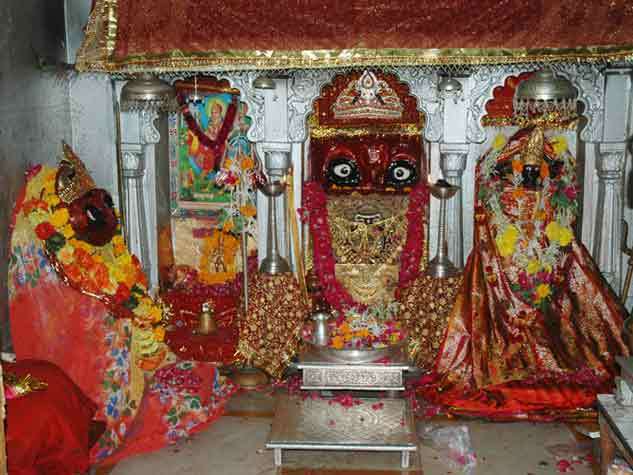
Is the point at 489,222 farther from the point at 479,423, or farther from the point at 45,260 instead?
the point at 45,260

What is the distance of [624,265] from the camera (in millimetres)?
9109

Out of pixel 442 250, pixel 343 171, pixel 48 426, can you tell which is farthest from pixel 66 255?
pixel 442 250

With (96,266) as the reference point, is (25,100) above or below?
above

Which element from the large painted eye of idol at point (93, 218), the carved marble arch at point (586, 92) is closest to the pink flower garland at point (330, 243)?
the carved marble arch at point (586, 92)

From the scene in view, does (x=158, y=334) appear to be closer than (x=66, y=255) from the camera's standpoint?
No

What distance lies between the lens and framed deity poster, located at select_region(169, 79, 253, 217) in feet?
33.9

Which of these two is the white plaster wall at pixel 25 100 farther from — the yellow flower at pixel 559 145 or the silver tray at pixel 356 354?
the yellow flower at pixel 559 145

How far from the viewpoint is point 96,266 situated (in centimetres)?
709

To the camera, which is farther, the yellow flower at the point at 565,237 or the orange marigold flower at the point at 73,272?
the yellow flower at the point at 565,237

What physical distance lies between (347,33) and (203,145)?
479cm

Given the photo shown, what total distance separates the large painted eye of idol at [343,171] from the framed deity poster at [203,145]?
1258 millimetres

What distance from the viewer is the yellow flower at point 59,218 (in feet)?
22.6

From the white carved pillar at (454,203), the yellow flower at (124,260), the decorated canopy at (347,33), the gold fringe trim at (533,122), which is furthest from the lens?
the gold fringe trim at (533,122)

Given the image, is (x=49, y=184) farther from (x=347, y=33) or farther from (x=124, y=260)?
(x=347, y=33)
